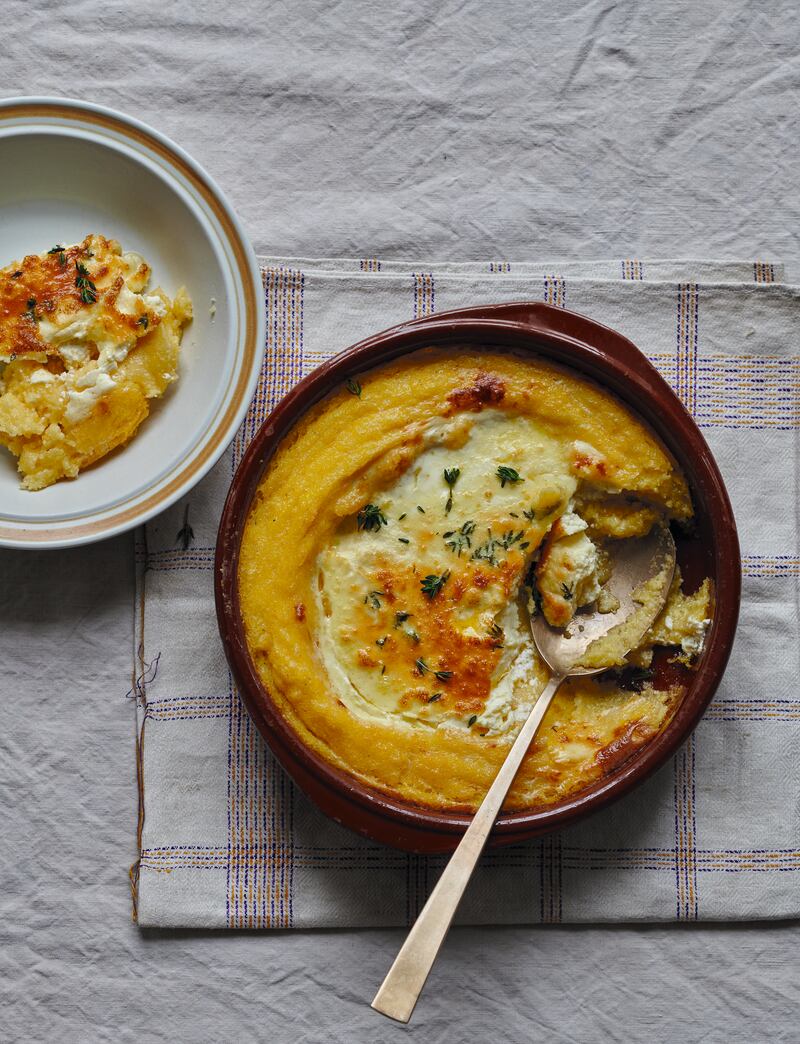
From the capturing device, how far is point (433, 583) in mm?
2596

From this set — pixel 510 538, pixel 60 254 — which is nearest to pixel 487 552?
pixel 510 538

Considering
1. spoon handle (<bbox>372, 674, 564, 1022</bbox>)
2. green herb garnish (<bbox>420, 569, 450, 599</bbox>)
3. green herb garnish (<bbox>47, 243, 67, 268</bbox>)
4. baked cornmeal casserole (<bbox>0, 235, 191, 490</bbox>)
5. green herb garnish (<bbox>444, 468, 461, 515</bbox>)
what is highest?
green herb garnish (<bbox>47, 243, 67, 268</bbox>)

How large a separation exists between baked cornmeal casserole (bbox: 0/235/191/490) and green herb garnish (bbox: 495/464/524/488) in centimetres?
110

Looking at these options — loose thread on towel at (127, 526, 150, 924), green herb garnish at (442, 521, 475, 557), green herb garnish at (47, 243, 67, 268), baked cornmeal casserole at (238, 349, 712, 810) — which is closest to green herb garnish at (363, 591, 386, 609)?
baked cornmeal casserole at (238, 349, 712, 810)

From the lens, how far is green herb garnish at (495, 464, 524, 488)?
2.61 meters

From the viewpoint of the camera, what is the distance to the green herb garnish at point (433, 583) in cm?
260

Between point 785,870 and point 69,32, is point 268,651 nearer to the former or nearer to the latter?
point 785,870

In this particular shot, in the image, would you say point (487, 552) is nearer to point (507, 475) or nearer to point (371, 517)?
point (507, 475)

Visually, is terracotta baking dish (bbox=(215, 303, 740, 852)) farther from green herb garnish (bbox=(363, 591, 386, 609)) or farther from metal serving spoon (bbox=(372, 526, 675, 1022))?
green herb garnish (bbox=(363, 591, 386, 609))

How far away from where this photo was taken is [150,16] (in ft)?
10.5

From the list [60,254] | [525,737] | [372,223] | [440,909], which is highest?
[372,223]

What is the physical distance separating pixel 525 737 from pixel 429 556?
0.56 m

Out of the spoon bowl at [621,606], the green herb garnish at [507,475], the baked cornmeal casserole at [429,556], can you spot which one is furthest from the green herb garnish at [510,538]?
the spoon bowl at [621,606]

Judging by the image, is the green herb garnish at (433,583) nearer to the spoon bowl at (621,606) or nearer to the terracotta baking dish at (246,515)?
the spoon bowl at (621,606)
